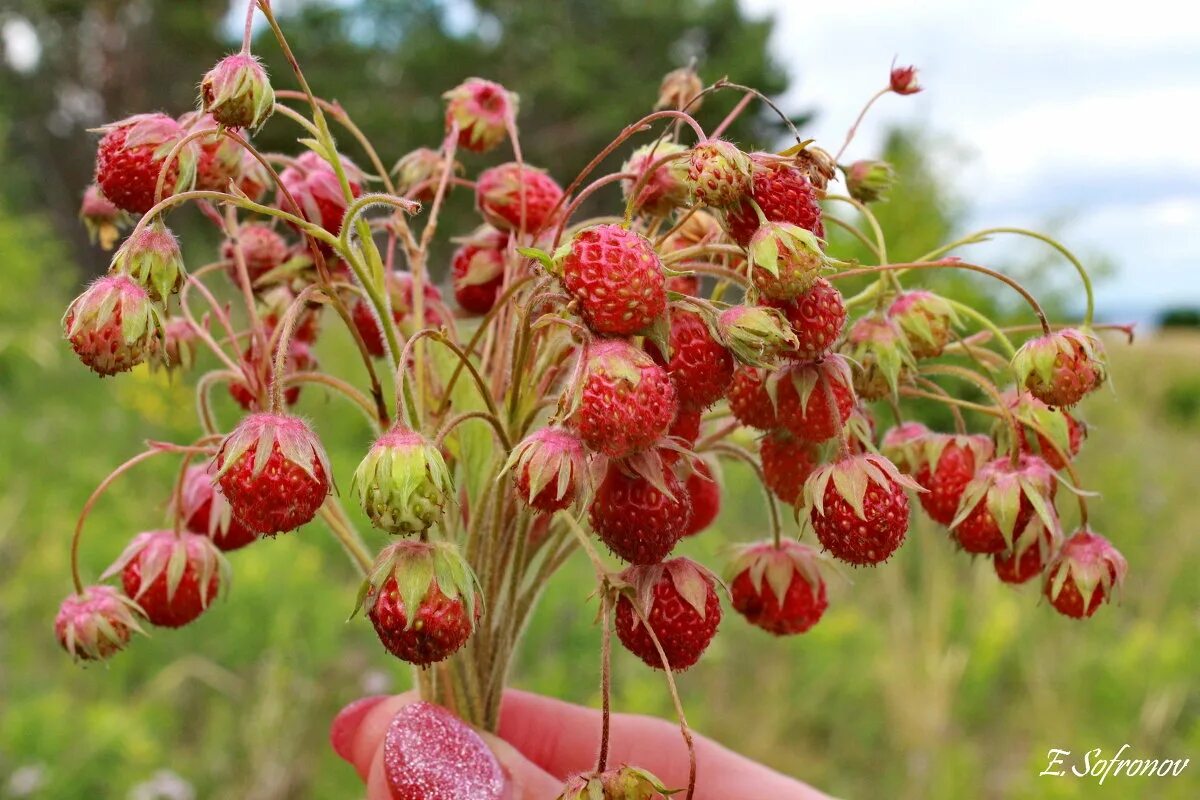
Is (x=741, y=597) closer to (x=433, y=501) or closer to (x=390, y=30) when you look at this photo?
(x=433, y=501)

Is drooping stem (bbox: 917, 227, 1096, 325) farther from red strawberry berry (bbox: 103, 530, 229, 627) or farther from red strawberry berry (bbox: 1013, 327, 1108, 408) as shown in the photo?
red strawberry berry (bbox: 103, 530, 229, 627)

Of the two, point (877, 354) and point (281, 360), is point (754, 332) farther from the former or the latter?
point (281, 360)

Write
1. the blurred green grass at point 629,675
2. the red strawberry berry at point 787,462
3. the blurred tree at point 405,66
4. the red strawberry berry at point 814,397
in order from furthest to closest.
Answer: the blurred tree at point 405,66
the blurred green grass at point 629,675
the red strawberry berry at point 787,462
the red strawberry berry at point 814,397

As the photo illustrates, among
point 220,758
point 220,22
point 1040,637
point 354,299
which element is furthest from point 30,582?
point 220,22

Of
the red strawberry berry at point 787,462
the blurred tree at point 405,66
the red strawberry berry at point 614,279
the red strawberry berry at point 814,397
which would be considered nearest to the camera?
the red strawberry berry at point 614,279

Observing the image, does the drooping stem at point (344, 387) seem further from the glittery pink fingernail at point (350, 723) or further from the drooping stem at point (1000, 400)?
the drooping stem at point (1000, 400)

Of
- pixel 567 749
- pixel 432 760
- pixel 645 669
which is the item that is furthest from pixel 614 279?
pixel 645 669

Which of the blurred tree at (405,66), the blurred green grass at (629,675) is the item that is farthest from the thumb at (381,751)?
the blurred tree at (405,66)
